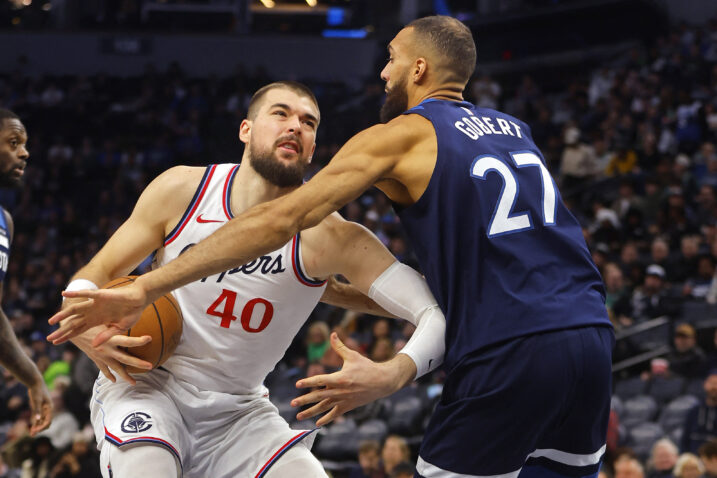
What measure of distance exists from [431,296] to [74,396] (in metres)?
8.28

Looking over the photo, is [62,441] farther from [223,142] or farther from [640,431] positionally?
[223,142]

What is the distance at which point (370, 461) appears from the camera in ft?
25.3

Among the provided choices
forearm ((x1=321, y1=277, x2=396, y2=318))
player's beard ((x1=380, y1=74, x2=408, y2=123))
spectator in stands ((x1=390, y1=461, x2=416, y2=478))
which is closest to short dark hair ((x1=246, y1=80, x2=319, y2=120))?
player's beard ((x1=380, y1=74, x2=408, y2=123))

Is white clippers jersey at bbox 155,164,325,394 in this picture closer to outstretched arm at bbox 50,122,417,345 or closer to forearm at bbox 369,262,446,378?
forearm at bbox 369,262,446,378

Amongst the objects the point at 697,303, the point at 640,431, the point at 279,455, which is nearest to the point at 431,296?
the point at 279,455

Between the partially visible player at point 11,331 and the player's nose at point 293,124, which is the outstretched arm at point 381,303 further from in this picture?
the partially visible player at point 11,331

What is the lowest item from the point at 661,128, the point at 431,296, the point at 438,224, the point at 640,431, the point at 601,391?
the point at 640,431

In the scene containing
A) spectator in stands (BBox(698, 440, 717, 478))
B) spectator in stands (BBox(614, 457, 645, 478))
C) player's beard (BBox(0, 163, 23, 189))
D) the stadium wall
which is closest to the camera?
player's beard (BBox(0, 163, 23, 189))

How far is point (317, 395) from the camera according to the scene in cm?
266

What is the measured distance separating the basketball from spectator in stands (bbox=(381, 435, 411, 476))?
4439 millimetres

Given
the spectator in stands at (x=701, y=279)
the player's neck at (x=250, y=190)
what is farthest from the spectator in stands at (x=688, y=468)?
the player's neck at (x=250, y=190)

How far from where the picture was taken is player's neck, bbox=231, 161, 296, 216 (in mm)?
3652

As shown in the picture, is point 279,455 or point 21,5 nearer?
point 279,455

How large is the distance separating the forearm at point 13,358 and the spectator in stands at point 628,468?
4224 mm
